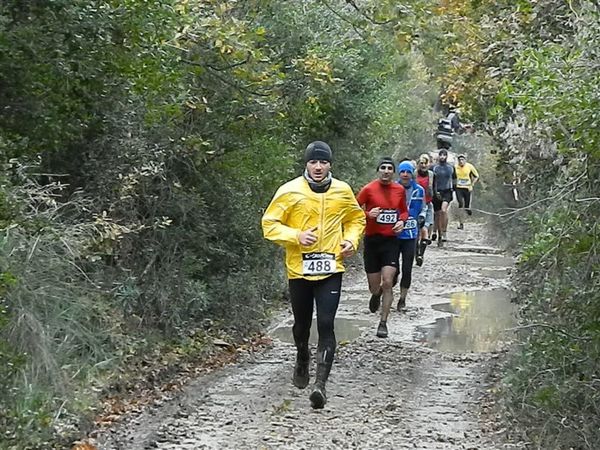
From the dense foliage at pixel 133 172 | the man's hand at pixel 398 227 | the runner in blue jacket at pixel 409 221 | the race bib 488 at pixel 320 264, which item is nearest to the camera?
the dense foliage at pixel 133 172

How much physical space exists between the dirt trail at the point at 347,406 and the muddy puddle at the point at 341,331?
4cm

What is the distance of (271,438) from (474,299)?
973cm

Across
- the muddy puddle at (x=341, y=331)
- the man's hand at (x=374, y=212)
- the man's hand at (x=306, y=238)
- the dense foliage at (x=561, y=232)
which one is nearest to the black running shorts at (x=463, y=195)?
the muddy puddle at (x=341, y=331)

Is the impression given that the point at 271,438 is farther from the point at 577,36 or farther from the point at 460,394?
the point at 577,36

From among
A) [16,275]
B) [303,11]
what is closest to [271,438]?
[16,275]

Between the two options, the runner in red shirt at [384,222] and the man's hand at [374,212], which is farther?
the runner in red shirt at [384,222]

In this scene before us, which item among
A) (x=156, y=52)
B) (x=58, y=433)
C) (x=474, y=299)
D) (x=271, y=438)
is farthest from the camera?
(x=474, y=299)

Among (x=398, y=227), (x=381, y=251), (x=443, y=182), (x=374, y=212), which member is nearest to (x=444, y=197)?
(x=443, y=182)

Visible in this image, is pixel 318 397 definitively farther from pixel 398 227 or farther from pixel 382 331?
pixel 382 331

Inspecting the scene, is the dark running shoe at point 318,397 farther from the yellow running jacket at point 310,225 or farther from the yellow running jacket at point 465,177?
the yellow running jacket at point 465,177

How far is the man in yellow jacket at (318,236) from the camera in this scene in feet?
28.9

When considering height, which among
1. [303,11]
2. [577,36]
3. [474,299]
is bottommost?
[474,299]

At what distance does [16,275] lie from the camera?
7.30 m

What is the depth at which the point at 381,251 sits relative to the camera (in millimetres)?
12297
